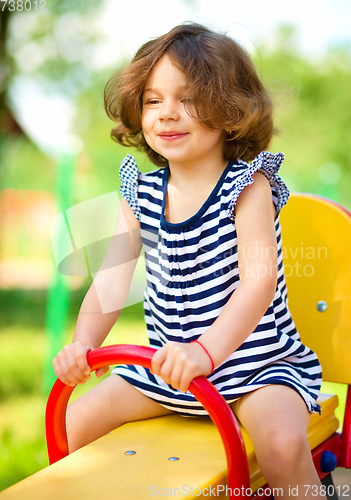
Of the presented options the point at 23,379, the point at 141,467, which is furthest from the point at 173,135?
the point at 23,379

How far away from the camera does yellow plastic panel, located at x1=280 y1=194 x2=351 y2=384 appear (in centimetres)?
100

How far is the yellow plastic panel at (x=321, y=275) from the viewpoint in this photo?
1.00 metres

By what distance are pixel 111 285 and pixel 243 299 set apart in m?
0.30

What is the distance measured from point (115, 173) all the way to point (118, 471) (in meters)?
1.50

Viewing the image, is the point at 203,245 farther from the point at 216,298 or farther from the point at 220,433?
the point at 220,433

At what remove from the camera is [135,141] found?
1110mm

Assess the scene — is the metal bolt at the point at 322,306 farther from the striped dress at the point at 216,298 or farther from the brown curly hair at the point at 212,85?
the brown curly hair at the point at 212,85

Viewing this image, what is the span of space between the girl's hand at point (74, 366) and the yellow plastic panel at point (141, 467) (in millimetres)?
129

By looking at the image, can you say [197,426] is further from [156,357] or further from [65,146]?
[65,146]

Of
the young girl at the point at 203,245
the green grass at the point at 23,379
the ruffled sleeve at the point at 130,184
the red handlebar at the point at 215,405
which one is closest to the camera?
the red handlebar at the point at 215,405

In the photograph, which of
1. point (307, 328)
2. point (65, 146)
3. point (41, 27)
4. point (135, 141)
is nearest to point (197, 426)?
point (307, 328)
